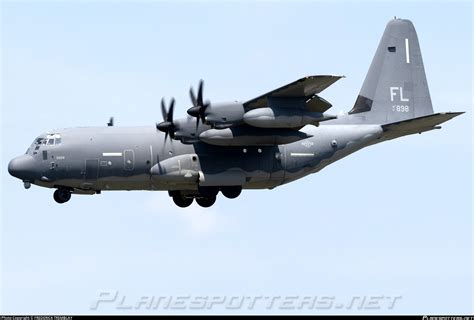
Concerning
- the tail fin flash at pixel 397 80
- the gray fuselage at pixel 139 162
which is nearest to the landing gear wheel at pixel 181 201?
the gray fuselage at pixel 139 162

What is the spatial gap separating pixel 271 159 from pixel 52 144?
6985 mm

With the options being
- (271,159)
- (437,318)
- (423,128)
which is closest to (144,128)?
(271,159)

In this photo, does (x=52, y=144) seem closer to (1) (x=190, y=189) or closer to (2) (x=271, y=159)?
(1) (x=190, y=189)

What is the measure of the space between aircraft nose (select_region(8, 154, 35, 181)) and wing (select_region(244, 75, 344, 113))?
7.07m

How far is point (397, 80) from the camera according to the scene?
3938cm

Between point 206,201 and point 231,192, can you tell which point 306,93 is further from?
point 206,201

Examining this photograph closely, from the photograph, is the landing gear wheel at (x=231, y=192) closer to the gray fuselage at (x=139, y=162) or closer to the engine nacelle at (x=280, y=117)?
the gray fuselage at (x=139, y=162)

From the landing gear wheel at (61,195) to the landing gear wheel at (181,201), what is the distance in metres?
3.65

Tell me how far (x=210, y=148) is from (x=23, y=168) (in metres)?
5.91

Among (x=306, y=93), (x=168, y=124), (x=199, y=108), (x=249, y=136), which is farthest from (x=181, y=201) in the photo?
(x=306, y=93)

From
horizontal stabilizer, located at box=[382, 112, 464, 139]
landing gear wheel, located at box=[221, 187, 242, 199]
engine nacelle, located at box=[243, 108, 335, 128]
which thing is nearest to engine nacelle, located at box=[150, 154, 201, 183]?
landing gear wheel, located at box=[221, 187, 242, 199]

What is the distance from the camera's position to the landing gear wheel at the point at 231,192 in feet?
119

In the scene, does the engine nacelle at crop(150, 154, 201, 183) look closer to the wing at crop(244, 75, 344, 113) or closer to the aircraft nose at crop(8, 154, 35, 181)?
the wing at crop(244, 75, 344, 113)

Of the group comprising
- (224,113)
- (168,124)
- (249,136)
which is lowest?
(168,124)
